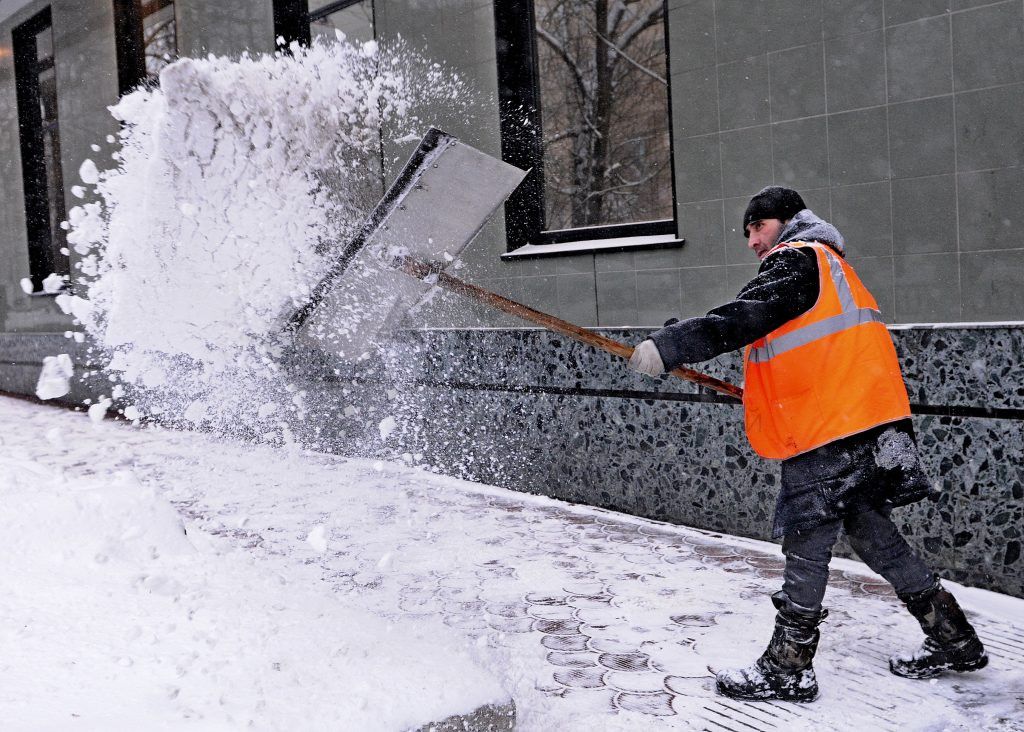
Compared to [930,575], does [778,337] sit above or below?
above

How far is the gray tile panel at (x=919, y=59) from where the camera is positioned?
4.54 meters

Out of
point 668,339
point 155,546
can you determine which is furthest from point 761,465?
point 155,546

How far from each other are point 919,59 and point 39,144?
11562mm

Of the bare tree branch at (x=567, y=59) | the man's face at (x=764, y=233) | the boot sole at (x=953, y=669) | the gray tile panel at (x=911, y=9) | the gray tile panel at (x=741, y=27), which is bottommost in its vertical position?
the boot sole at (x=953, y=669)

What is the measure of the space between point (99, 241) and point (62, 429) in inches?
78.1

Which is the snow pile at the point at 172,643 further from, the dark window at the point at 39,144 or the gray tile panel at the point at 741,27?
the dark window at the point at 39,144

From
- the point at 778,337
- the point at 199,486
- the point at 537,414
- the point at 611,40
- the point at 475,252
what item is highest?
the point at 611,40

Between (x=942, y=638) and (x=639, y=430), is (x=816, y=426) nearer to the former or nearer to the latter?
(x=942, y=638)

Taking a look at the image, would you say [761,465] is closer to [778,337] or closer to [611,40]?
[778,337]

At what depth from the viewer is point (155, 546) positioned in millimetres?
3123

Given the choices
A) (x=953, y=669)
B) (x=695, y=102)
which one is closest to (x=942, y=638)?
(x=953, y=669)

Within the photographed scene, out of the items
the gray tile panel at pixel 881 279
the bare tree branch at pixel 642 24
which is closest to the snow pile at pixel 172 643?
the gray tile panel at pixel 881 279

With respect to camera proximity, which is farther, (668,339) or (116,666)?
(668,339)

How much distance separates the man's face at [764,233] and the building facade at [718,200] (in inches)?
50.9
